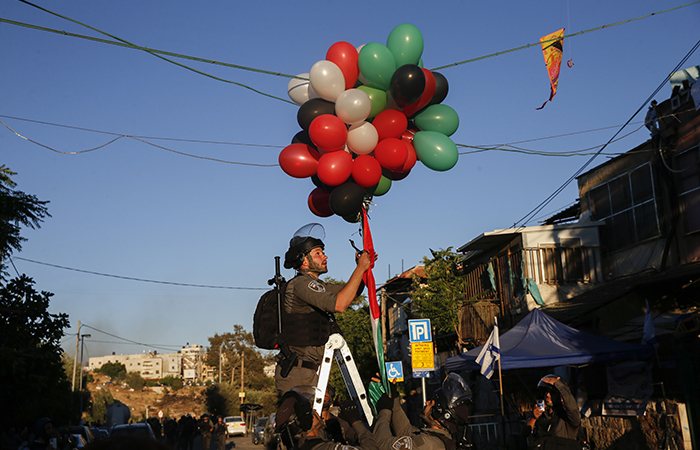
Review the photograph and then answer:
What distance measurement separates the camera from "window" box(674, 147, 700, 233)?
54.6 ft

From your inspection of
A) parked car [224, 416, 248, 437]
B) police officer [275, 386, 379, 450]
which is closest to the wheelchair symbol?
police officer [275, 386, 379, 450]

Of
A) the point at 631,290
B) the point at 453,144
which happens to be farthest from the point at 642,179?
the point at 453,144

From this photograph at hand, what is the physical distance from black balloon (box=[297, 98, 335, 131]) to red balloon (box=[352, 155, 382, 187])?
0.65m

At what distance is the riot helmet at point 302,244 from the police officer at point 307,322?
15 centimetres

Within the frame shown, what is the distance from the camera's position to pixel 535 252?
2112 centimetres

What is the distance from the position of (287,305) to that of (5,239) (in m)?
13.9

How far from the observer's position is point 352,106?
6.56m

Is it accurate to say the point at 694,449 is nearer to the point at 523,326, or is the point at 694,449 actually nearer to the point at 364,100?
the point at 523,326

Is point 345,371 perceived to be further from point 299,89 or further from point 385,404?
point 299,89

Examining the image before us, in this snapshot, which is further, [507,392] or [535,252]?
[535,252]

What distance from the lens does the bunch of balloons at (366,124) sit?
6582 mm

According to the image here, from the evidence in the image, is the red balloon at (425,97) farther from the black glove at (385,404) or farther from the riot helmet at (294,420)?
the riot helmet at (294,420)

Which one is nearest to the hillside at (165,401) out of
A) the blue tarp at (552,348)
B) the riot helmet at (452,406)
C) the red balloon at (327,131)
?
the blue tarp at (552,348)

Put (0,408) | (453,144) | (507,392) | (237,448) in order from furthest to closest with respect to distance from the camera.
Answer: (237,448)
(507,392)
(0,408)
(453,144)
